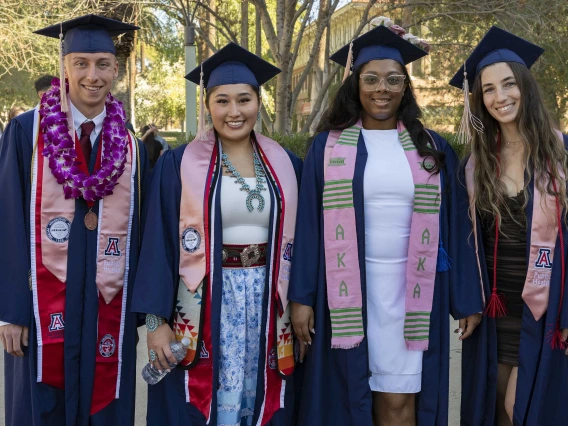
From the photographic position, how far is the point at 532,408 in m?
3.18

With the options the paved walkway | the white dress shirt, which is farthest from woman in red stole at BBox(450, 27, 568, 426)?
the white dress shirt

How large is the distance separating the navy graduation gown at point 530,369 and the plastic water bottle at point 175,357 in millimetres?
1473

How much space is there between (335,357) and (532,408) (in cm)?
96

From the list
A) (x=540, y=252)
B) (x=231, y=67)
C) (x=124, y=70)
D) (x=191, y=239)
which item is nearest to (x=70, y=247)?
(x=191, y=239)

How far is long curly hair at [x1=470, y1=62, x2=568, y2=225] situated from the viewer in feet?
10.4

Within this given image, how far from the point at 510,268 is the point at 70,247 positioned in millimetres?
2098

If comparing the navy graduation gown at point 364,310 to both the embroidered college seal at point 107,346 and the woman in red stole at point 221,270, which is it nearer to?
the woman in red stole at point 221,270

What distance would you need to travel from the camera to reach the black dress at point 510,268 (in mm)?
3211

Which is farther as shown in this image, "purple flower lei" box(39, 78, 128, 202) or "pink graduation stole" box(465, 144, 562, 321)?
"pink graduation stole" box(465, 144, 562, 321)

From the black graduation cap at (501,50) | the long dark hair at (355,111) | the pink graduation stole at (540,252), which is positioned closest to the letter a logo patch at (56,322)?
the long dark hair at (355,111)

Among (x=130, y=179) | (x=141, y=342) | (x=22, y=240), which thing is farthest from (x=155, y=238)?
(x=141, y=342)

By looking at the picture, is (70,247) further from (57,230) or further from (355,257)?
(355,257)

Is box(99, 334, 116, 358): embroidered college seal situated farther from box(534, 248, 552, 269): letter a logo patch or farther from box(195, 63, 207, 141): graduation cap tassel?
box(534, 248, 552, 269): letter a logo patch

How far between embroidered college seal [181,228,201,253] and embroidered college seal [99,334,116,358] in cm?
56
